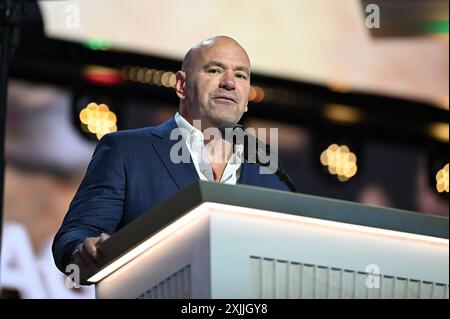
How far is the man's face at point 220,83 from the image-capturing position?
2260 millimetres

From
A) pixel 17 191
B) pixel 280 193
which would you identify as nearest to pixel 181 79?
pixel 280 193

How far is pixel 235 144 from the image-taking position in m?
2.15

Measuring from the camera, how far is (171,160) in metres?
2.17

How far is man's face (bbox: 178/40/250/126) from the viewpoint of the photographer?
2260 mm

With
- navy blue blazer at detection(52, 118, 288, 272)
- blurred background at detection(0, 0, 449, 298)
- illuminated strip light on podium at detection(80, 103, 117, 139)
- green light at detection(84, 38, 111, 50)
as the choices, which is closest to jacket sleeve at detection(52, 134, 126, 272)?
navy blue blazer at detection(52, 118, 288, 272)

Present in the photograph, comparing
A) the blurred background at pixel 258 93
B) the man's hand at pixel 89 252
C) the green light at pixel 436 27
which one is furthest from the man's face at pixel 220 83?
the green light at pixel 436 27

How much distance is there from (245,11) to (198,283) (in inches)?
173

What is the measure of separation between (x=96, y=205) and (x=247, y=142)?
1.04 ft

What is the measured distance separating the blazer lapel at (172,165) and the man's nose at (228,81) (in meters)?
0.14

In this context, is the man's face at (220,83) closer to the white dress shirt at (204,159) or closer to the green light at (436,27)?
the white dress shirt at (204,159)

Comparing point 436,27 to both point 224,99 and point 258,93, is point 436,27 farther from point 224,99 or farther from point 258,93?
point 224,99

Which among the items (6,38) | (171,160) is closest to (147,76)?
(6,38)
